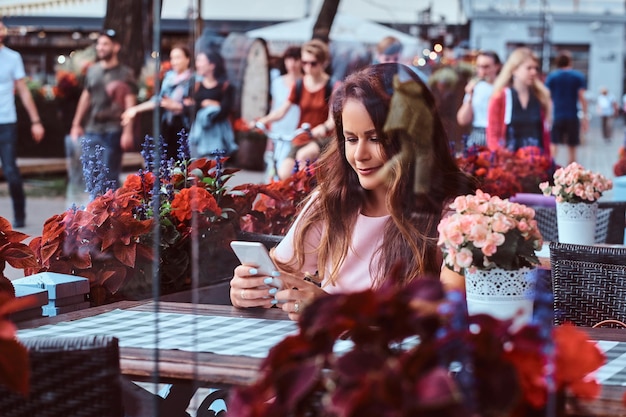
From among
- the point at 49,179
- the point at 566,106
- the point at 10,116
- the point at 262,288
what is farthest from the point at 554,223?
the point at 49,179

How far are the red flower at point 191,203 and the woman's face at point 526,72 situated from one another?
4.67 m

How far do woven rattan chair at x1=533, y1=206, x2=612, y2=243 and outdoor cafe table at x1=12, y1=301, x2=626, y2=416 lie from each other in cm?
248

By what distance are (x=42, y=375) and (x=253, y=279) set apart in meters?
0.80

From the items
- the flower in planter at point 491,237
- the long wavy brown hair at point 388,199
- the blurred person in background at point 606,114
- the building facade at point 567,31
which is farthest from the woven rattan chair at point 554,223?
the blurred person in background at point 606,114

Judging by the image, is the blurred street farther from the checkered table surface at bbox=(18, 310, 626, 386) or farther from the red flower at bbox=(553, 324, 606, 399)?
the red flower at bbox=(553, 324, 606, 399)

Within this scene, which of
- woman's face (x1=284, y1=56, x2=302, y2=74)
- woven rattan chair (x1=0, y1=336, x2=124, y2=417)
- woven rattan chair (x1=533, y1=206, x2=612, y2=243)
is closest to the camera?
woven rattan chair (x1=0, y1=336, x2=124, y2=417)

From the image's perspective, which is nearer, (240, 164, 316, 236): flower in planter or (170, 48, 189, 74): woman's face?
(240, 164, 316, 236): flower in planter

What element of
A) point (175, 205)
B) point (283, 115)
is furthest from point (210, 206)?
point (283, 115)

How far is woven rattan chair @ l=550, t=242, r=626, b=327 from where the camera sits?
9.48 ft

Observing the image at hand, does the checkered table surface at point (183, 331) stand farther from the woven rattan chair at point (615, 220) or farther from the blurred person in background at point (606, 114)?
the blurred person in background at point (606, 114)

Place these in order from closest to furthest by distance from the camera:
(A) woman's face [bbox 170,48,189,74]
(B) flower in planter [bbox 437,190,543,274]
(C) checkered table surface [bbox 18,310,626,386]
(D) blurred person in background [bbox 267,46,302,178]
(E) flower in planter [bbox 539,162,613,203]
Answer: (C) checkered table surface [bbox 18,310,626,386] < (B) flower in planter [bbox 437,190,543,274] < (E) flower in planter [bbox 539,162,613,203] < (A) woman's face [bbox 170,48,189,74] < (D) blurred person in background [bbox 267,46,302,178]

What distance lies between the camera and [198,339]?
2008 mm

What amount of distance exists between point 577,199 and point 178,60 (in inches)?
129

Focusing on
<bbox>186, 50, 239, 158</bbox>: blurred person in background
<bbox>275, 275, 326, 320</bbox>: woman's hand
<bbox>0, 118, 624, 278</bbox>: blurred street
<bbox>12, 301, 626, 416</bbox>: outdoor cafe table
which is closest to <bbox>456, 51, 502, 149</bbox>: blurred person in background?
<bbox>0, 118, 624, 278</bbox>: blurred street
